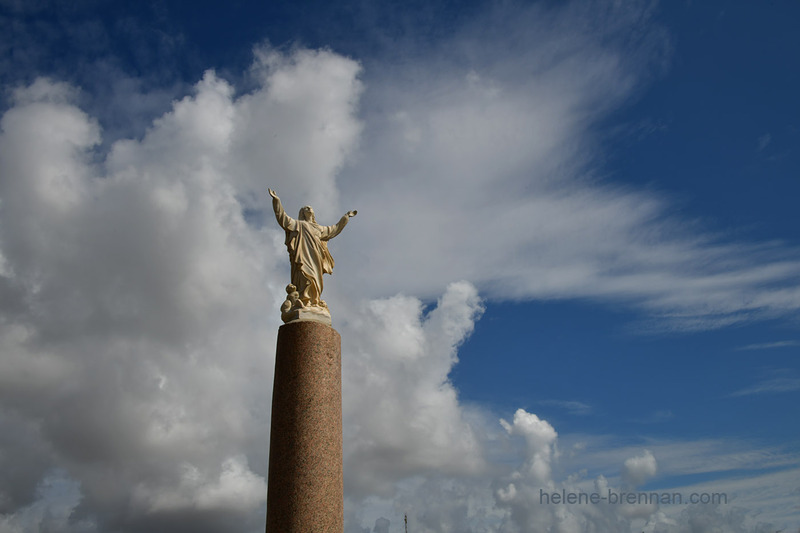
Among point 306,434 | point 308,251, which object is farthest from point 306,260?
point 306,434

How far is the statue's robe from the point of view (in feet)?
56.1

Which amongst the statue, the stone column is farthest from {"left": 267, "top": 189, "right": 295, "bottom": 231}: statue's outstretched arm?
the stone column

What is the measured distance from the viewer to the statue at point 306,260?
16500 millimetres

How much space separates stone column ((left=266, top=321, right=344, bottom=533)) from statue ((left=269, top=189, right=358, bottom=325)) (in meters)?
0.55

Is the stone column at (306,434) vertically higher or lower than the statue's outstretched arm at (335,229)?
lower

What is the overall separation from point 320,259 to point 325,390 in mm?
3886

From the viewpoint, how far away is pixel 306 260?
57.1ft

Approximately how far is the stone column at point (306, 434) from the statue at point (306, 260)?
0.55m

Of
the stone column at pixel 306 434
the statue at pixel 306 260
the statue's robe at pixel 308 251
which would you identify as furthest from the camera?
the statue's robe at pixel 308 251

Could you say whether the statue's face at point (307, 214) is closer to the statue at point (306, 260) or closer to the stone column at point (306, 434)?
the statue at point (306, 260)

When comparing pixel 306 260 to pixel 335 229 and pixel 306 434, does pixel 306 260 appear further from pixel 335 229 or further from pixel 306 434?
pixel 306 434

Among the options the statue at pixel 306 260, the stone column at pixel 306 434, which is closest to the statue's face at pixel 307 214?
the statue at pixel 306 260

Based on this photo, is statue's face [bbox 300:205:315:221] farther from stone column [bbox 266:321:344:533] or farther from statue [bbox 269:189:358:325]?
stone column [bbox 266:321:344:533]

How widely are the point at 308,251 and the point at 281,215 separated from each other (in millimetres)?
1334
